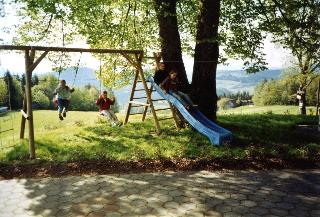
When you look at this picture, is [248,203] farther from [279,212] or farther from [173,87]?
[173,87]

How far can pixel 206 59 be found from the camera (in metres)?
14.3

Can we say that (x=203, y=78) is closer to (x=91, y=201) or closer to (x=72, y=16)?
(x=72, y=16)

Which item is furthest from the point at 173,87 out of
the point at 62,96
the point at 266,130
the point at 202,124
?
the point at 62,96

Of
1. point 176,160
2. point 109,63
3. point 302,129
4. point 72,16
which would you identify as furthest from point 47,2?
point 302,129

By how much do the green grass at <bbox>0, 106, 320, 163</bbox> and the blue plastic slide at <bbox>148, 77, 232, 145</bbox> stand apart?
0.33m

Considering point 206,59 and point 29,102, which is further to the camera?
point 206,59

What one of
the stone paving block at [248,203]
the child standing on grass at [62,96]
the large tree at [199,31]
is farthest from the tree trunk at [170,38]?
the stone paving block at [248,203]

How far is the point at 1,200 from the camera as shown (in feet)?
27.0

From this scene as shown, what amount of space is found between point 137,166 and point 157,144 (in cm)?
207

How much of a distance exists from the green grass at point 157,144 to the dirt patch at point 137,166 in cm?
42

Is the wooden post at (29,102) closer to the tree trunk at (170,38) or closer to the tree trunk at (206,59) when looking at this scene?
the tree trunk at (170,38)

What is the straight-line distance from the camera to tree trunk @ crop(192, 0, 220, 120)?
13.9 metres

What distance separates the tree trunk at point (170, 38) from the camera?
14.6m

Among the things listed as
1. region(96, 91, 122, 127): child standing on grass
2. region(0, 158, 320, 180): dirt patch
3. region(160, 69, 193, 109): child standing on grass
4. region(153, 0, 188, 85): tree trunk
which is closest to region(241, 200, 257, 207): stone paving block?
region(0, 158, 320, 180): dirt patch
